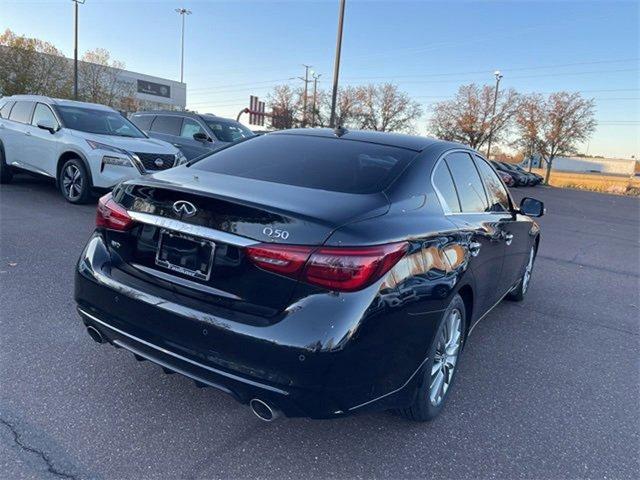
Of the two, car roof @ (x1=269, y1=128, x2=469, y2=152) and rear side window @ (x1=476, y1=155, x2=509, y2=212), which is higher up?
car roof @ (x1=269, y1=128, x2=469, y2=152)

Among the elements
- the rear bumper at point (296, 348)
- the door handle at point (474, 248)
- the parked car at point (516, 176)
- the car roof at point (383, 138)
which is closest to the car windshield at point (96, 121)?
the car roof at point (383, 138)

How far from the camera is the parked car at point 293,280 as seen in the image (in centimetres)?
207

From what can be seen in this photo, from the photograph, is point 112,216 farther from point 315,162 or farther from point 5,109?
point 5,109

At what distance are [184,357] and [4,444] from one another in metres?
0.95

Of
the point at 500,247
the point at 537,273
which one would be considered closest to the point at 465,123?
the point at 537,273

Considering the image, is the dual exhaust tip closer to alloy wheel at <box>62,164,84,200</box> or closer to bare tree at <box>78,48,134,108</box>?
alloy wheel at <box>62,164,84,200</box>

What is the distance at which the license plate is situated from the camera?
224 cm

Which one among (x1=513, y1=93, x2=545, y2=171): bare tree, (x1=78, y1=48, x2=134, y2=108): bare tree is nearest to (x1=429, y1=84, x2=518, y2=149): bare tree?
(x1=513, y1=93, x2=545, y2=171): bare tree

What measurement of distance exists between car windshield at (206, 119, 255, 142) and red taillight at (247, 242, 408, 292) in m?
9.67

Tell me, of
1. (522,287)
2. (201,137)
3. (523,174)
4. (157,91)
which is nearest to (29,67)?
(201,137)

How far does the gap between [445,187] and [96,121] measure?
8.04 meters

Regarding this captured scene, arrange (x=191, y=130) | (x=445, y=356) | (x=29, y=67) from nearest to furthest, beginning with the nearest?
(x=445, y=356) < (x=191, y=130) < (x=29, y=67)

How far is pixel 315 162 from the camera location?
118 inches

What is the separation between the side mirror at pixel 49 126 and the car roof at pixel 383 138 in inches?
266
